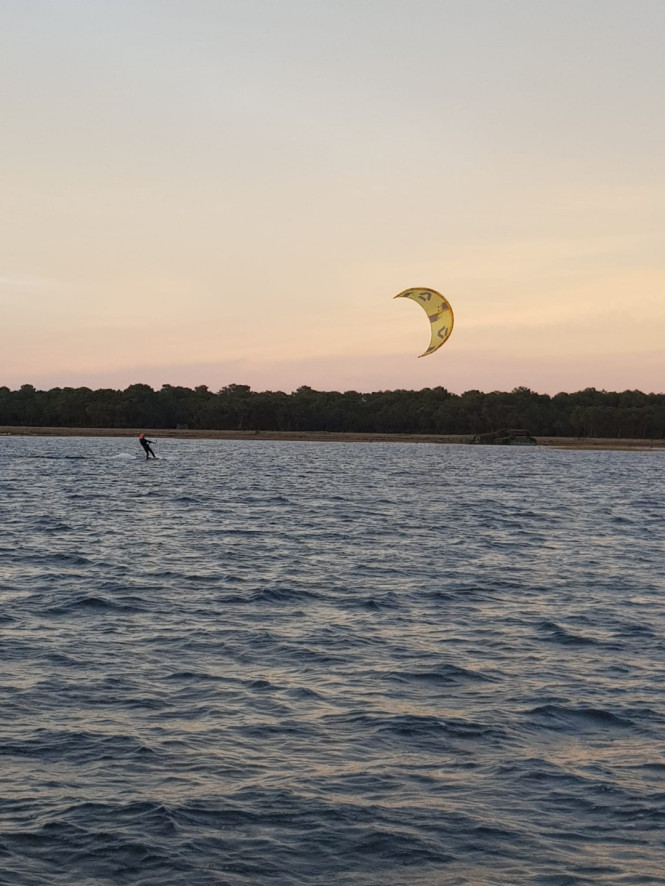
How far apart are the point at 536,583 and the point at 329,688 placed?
12.1 meters

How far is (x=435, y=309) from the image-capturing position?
67.3 meters

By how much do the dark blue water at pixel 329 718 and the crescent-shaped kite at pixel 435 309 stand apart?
35956mm

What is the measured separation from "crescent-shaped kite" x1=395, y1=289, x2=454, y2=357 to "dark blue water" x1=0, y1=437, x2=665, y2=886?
36.0 m

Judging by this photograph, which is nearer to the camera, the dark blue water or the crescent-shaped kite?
the dark blue water

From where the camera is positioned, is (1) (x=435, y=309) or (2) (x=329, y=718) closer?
(2) (x=329, y=718)

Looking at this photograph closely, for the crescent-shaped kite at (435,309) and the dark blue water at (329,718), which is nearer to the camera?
the dark blue water at (329,718)

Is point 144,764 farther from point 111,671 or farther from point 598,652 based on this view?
point 598,652

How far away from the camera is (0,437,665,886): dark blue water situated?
377 inches

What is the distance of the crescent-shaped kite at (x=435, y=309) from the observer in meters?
66.2

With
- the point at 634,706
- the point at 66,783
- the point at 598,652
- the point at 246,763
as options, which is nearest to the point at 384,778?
the point at 246,763

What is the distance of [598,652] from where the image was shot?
1778 cm

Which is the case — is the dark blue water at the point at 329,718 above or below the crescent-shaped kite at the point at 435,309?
below

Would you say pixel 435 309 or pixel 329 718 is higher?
pixel 435 309

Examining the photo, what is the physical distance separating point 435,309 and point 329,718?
55502 mm
